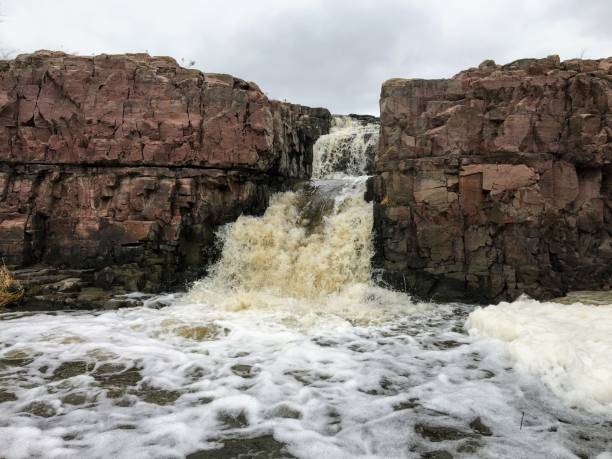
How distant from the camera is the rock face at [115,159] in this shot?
11.2 meters

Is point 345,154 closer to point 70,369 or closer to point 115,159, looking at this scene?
point 115,159

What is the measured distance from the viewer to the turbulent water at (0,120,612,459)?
435cm

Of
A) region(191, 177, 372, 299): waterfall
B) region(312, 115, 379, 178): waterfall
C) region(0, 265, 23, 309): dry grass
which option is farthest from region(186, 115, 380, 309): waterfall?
region(0, 265, 23, 309): dry grass

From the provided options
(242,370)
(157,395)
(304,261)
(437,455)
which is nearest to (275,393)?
(242,370)

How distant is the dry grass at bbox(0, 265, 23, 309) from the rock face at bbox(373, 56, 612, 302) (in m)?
8.83

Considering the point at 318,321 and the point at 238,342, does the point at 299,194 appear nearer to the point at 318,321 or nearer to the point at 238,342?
the point at 318,321

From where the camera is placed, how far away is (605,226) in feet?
33.6

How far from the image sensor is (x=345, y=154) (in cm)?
1535

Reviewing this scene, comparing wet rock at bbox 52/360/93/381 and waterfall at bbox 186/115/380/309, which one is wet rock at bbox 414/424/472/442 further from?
waterfall at bbox 186/115/380/309

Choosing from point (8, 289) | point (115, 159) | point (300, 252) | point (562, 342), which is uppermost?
point (115, 159)

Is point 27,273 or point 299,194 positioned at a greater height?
point 299,194

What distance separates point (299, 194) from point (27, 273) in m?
7.65

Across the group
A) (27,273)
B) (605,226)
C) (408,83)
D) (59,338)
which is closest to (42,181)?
(27,273)

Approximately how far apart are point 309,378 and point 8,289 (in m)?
7.81
